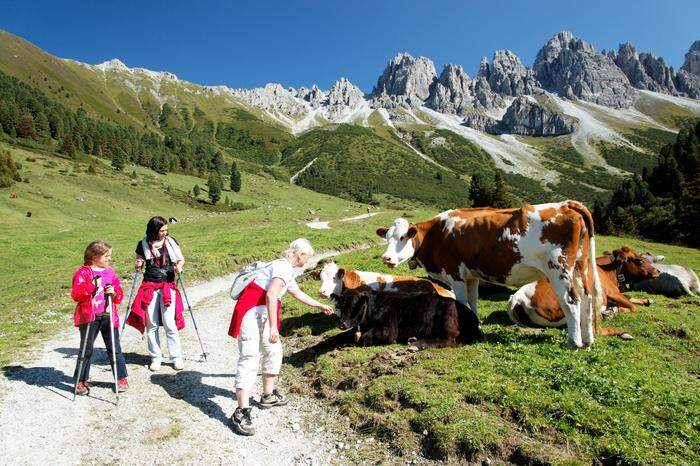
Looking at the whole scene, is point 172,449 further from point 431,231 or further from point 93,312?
point 431,231

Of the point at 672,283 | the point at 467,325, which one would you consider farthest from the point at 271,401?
the point at 672,283

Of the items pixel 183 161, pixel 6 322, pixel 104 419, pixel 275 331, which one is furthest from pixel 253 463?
pixel 183 161

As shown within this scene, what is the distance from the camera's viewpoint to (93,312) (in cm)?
717

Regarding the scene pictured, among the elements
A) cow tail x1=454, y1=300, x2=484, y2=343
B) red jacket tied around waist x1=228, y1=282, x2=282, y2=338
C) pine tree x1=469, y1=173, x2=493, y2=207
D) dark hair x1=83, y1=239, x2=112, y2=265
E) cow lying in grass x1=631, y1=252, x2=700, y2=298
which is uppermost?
pine tree x1=469, y1=173, x2=493, y2=207

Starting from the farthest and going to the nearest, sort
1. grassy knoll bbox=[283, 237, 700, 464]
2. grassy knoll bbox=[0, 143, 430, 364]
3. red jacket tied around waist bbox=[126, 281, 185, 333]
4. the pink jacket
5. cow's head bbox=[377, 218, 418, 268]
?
grassy knoll bbox=[0, 143, 430, 364], cow's head bbox=[377, 218, 418, 268], red jacket tied around waist bbox=[126, 281, 185, 333], the pink jacket, grassy knoll bbox=[283, 237, 700, 464]

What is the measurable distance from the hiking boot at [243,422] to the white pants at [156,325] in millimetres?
3162

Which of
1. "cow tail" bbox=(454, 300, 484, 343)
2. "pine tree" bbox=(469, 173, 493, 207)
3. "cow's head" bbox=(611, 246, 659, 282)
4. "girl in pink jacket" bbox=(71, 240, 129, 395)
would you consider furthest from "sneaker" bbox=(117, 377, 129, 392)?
"pine tree" bbox=(469, 173, 493, 207)

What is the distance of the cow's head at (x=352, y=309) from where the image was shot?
31.1 feet

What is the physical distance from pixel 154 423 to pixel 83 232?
3778 centimetres

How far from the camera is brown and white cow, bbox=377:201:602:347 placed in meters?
7.97

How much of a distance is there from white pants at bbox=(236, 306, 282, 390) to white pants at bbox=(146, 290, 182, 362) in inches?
120

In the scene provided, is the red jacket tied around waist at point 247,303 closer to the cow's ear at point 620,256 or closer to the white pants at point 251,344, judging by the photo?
the white pants at point 251,344

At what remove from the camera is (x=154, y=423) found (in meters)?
6.36

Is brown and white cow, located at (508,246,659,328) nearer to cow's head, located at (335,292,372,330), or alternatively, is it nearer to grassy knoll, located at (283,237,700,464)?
grassy knoll, located at (283,237,700,464)
